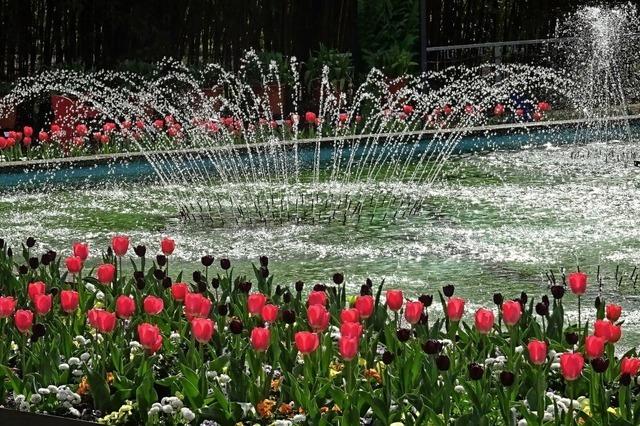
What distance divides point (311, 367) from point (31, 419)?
0.79m

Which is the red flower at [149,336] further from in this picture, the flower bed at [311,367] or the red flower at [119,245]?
the red flower at [119,245]

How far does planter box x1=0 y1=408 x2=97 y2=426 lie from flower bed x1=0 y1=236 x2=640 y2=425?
14 cm

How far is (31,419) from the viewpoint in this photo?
365cm

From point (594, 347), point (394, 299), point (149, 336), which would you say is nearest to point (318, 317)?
point (394, 299)

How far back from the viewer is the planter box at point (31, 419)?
3.54m

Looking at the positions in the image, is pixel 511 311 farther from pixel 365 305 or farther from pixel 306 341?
pixel 306 341

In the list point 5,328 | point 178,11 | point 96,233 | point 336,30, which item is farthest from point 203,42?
point 5,328

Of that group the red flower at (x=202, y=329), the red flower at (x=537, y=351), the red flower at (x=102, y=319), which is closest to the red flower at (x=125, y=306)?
the red flower at (x=102, y=319)

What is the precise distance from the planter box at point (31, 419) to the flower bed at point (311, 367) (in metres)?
0.14

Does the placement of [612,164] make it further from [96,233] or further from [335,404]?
[335,404]

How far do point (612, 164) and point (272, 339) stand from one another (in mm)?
7608

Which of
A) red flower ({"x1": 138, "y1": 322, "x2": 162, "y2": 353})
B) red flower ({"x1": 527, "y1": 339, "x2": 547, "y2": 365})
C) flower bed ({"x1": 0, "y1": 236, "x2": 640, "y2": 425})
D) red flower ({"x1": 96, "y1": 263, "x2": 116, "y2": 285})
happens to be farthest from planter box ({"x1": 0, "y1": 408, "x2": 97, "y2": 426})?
red flower ({"x1": 527, "y1": 339, "x2": 547, "y2": 365})

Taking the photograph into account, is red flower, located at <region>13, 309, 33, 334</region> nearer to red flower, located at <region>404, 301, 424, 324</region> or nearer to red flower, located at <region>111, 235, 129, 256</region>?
red flower, located at <region>111, 235, 129, 256</region>

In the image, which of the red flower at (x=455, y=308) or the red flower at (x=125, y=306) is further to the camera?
the red flower at (x=125, y=306)
